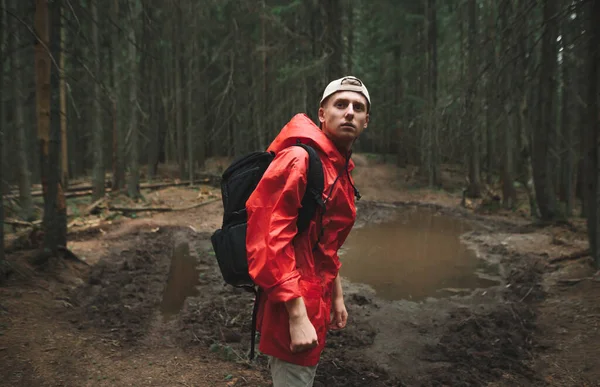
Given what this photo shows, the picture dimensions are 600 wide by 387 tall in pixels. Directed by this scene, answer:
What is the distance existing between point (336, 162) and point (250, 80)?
69.6ft

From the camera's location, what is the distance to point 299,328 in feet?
6.42

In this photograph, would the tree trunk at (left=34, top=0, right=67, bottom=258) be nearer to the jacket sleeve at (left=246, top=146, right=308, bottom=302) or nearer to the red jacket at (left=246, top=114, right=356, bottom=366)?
the red jacket at (left=246, top=114, right=356, bottom=366)

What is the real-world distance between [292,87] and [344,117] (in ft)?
46.8

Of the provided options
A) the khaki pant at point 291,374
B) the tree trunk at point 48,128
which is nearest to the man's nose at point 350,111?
the khaki pant at point 291,374

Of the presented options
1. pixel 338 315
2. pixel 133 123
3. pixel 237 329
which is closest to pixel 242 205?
pixel 338 315

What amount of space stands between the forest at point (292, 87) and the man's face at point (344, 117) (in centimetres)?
447

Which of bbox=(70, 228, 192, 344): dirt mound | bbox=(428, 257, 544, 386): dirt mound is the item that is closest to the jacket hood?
bbox=(428, 257, 544, 386): dirt mound

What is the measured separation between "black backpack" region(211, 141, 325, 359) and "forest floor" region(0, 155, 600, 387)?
2.66 m

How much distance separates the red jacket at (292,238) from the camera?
1.91 m

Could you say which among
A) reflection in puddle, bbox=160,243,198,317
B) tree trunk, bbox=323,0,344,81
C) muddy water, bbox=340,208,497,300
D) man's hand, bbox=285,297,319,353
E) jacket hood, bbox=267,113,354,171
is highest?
tree trunk, bbox=323,0,344,81

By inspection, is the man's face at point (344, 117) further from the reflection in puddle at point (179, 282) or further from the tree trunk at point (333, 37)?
the tree trunk at point (333, 37)

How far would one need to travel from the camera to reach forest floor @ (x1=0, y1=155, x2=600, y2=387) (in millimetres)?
4535

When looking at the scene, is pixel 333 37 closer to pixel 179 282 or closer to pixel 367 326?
pixel 179 282

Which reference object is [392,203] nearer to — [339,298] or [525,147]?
[525,147]
